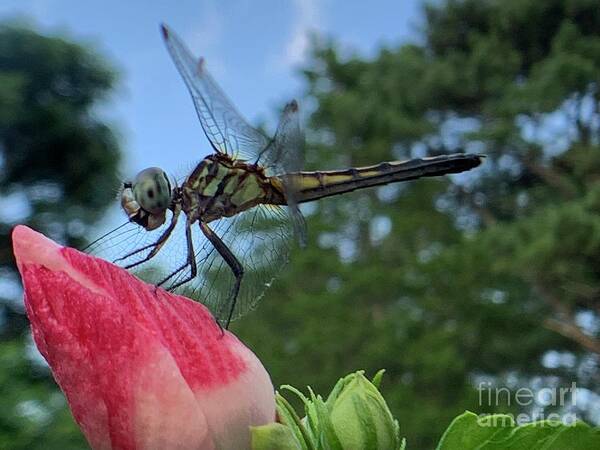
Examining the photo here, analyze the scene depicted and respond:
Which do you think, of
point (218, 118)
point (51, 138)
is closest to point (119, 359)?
point (218, 118)

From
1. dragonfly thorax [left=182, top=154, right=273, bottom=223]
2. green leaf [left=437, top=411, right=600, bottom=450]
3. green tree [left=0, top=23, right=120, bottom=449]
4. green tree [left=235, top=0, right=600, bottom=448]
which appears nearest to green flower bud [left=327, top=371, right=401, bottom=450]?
green leaf [left=437, top=411, right=600, bottom=450]

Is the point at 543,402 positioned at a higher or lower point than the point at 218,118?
lower

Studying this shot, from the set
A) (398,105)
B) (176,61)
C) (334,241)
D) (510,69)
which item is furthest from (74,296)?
(334,241)

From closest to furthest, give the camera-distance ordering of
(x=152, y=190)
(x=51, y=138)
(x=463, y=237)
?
(x=152, y=190), (x=51, y=138), (x=463, y=237)

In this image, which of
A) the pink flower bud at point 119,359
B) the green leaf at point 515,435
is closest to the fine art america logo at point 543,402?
the green leaf at point 515,435

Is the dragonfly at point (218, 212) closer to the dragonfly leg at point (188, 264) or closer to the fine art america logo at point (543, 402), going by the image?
the dragonfly leg at point (188, 264)

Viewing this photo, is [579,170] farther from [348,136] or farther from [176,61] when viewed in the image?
[176,61]

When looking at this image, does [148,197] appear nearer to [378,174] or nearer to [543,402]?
[378,174]

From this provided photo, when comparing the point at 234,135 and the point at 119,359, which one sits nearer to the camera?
the point at 119,359
